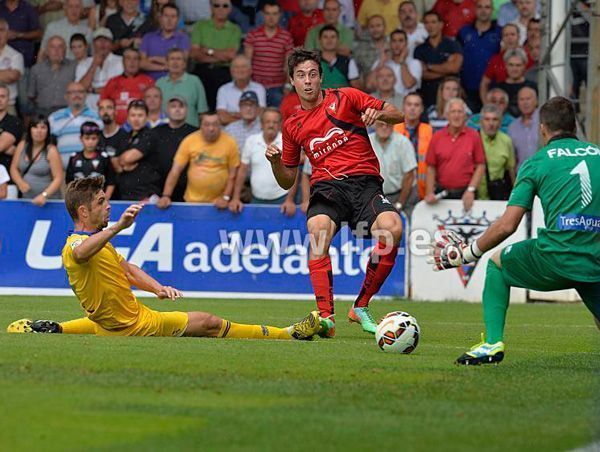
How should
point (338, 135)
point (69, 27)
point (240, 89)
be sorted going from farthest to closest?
point (69, 27) < point (240, 89) < point (338, 135)

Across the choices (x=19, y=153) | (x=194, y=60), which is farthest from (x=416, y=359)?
(x=194, y=60)

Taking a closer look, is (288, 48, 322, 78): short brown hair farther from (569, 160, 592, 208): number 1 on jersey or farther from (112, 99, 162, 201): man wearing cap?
(112, 99, 162, 201): man wearing cap

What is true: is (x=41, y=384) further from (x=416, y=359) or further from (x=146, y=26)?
(x=146, y=26)

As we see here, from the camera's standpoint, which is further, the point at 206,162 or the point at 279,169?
the point at 206,162

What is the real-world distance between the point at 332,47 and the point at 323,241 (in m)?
8.17

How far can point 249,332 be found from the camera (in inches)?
424

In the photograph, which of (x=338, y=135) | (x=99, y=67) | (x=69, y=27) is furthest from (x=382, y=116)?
(x=69, y=27)

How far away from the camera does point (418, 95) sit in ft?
58.7

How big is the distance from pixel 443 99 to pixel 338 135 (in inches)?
289

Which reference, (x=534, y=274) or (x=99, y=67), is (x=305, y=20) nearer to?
(x=99, y=67)

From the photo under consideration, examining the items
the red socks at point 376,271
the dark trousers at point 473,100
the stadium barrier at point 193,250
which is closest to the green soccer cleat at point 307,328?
the red socks at point 376,271

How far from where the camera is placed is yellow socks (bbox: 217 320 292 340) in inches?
420

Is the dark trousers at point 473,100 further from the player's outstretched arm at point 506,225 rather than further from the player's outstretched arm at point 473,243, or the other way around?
the player's outstretched arm at point 506,225

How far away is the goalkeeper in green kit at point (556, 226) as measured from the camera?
330 inches
